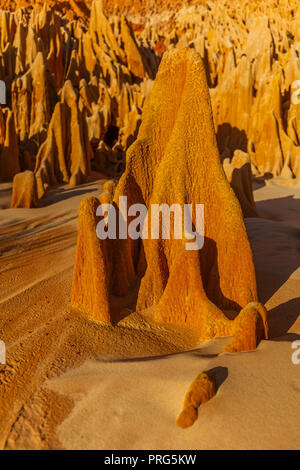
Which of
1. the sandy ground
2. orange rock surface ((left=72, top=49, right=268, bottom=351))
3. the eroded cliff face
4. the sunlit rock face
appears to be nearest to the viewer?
the sandy ground

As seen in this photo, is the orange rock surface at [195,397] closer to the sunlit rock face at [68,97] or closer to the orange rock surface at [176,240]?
the orange rock surface at [176,240]

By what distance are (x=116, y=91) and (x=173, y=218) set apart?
17.3 m

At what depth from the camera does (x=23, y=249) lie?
4898mm

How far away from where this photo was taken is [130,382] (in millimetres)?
1844

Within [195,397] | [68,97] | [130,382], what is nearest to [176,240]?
[130,382]

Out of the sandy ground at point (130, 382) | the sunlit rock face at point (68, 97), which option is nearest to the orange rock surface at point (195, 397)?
the sandy ground at point (130, 382)

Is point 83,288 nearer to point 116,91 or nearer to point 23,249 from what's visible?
point 23,249

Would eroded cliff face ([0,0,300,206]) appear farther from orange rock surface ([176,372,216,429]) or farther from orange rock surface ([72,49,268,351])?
orange rock surface ([176,372,216,429])

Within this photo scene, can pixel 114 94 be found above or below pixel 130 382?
above

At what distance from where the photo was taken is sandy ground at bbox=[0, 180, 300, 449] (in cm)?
149

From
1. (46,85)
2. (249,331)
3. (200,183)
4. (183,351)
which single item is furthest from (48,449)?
(46,85)

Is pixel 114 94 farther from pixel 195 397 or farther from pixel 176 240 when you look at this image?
pixel 195 397

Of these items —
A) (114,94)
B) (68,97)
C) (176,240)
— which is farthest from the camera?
(114,94)

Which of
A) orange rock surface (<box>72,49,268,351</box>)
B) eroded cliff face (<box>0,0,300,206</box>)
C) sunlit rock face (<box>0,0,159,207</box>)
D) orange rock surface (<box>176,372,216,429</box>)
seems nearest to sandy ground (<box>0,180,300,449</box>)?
orange rock surface (<box>176,372,216,429</box>)
